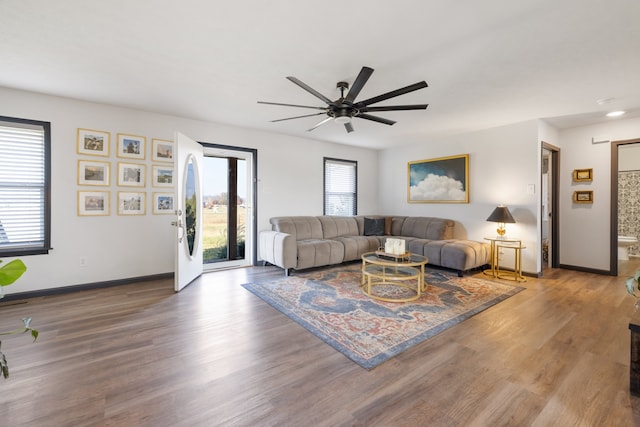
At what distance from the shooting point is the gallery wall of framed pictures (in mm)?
3850

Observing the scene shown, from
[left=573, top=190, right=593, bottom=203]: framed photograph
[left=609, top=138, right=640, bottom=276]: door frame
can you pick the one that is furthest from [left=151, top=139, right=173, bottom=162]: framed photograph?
[left=609, top=138, right=640, bottom=276]: door frame

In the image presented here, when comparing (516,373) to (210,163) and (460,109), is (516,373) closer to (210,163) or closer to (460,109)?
(460,109)

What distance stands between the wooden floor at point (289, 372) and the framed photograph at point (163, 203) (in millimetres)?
1646

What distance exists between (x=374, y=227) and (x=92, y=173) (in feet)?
16.2

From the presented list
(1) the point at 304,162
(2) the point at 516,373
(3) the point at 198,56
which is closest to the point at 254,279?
(1) the point at 304,162

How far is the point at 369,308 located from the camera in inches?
125

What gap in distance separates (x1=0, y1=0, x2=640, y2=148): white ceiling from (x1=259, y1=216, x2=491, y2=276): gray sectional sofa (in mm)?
2147

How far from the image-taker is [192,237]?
4289 millimetres

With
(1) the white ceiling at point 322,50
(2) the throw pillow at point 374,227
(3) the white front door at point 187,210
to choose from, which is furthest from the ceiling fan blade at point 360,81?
(2) the throw pillow at point 374,227

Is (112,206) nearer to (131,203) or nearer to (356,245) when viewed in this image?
(131,203)

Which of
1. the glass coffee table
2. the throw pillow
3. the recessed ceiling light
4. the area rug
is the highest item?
the recessed ceiling light

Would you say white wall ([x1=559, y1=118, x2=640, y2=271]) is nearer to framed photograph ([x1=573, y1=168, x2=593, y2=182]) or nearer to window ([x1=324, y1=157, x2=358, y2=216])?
framed photograph ([x1=573, y1=168, x2=593, y2=182])

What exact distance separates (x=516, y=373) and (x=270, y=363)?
175 centimetres

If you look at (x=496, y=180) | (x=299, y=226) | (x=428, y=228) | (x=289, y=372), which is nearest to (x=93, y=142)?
(x=299, y=226)
